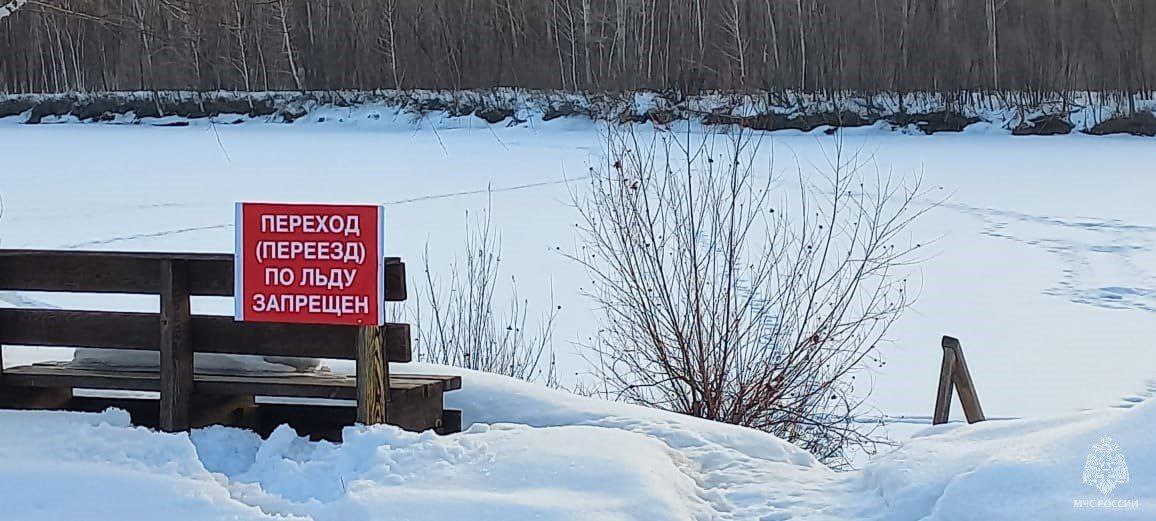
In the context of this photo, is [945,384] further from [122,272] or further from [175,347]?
[122,272]

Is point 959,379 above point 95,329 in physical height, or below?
below

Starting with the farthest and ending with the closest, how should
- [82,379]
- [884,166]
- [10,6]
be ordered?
[884,166] < [10,6] < [82,379]

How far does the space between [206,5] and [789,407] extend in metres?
4.10

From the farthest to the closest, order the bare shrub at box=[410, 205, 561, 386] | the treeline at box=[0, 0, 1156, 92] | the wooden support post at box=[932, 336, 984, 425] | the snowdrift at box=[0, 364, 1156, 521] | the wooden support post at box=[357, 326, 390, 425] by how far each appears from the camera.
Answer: the treeline at box=[0, 0, 1156, 92] < the bare shrub at box=[410, 205, 561, 386] < the wooden support post at box=[932, 336, 984, 425] < the wooden support post at box=[357, 326, 390, 425] < the snowdrift at box=[0, 364, 1156, 521]

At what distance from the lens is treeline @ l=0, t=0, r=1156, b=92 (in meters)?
35.4

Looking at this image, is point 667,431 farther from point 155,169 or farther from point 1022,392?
point 155,169

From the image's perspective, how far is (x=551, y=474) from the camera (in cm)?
428

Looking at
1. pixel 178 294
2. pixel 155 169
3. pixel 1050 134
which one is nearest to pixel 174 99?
pixel 155 169

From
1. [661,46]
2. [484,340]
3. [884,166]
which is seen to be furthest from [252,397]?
[661,46]

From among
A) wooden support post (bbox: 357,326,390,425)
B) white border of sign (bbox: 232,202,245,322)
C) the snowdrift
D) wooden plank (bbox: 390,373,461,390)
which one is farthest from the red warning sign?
wooden plank (bbox: 390,373,461,390)

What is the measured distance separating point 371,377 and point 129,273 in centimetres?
103

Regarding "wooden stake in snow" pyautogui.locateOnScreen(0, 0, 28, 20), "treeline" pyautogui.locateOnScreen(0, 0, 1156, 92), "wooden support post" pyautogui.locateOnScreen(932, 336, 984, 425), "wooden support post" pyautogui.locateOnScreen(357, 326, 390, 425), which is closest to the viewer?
"wooden support post" pyautogui.locateOnScreen(357, 326, 390, 425)

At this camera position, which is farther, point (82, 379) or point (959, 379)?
point (959, 379)

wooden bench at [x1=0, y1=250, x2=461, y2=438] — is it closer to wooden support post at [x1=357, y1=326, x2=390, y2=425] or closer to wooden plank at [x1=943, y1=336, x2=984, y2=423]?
wooden support post at [x1=357, y1=326, x2=390, y2=425]
